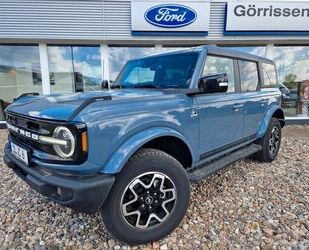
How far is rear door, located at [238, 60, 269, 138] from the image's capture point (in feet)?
12.8

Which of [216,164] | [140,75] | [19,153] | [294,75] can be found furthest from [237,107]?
[294,75]

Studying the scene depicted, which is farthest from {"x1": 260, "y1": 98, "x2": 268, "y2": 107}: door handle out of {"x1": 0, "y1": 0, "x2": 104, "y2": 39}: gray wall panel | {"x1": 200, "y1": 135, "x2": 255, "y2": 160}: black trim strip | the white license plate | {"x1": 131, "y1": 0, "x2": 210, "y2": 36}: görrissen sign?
{"x1": 0, "y1": 0, "x2": 104, "y2": 39}: gray wall panel

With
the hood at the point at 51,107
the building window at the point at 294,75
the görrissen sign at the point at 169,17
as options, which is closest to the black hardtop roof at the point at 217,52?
the hood at the point at 51,107

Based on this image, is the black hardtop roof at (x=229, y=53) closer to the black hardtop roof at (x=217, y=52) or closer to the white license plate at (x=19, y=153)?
the black hardtop roof at (x=217, y=52)

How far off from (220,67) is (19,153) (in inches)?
108

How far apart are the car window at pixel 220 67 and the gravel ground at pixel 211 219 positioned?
149cm

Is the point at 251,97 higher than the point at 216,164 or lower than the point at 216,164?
higher

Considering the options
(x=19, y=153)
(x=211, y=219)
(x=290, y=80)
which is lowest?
(x=211, y=219)

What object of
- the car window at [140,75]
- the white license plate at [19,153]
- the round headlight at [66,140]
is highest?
the car window at [140,75]

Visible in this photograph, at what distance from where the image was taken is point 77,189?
1.96m

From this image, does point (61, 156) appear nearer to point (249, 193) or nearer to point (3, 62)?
point (249, 193)

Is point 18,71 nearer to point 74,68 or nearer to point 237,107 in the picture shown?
point 74,68

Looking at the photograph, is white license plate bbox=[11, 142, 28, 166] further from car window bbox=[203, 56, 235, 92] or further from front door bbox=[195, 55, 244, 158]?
car window bbox=[203, 56, 235, 92]

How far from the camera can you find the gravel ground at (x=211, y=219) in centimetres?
250
